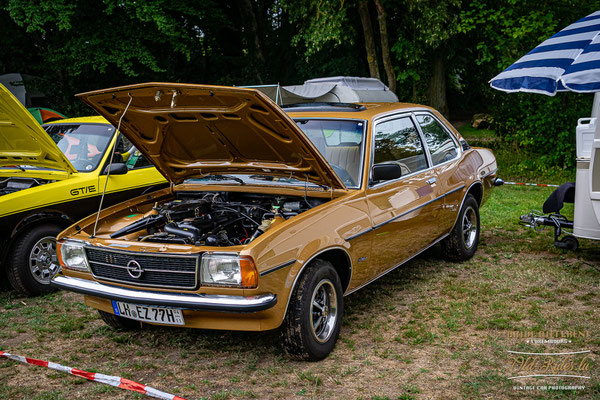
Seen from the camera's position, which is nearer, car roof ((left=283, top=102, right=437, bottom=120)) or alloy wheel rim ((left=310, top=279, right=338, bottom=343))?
alloy wheel rim ((left=310, top=279, right=338, bottom=343))

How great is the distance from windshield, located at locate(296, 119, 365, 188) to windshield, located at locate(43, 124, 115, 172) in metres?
2.89

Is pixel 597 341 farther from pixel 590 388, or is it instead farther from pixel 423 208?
pixel 423 208

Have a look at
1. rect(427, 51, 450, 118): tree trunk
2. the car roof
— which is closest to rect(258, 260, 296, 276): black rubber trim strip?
the car roof

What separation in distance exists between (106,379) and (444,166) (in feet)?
12.4

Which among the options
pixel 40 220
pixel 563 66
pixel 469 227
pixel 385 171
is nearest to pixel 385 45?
pixel 563 66

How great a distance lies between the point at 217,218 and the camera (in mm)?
4293

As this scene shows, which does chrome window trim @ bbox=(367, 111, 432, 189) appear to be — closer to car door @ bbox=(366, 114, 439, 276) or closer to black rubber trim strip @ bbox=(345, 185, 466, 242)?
car door @ bbox=(366, 114, 439, 276)

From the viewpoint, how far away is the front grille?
3.50 m

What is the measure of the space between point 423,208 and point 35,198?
391cm

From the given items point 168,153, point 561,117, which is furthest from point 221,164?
point 561,117

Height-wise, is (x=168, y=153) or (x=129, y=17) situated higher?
(x=129, y=17)

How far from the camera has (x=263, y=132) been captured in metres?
4.05

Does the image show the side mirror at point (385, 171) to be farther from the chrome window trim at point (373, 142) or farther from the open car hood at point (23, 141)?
the open car hood at point (23, 141)

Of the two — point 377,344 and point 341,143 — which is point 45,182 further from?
point 377,344
